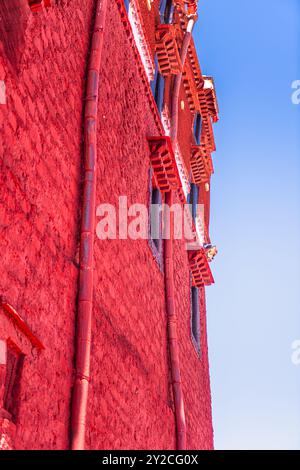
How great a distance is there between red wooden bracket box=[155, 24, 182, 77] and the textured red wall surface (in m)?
2.27

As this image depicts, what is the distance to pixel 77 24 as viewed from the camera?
302 inches

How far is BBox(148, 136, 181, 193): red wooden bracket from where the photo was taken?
10.7 meters

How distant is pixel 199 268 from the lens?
1432 centimetres

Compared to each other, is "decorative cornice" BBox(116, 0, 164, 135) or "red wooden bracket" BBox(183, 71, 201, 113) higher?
"red wooden bracket" BBox(183, 71, 201, 113)

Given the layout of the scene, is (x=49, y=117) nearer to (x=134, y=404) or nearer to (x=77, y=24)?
(x=77, y=24)

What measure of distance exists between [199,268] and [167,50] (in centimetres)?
426

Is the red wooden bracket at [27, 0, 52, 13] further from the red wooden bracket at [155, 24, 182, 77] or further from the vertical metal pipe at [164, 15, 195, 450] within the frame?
the red wooden bracket at [155, 24, 182, 77]

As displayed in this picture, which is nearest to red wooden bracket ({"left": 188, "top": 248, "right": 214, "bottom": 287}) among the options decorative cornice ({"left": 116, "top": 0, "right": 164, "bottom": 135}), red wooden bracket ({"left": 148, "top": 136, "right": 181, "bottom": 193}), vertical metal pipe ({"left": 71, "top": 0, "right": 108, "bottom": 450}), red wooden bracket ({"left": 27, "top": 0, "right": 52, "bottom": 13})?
red wooden bracket ({"left": 148, "top": 136, "right": 181, "bottom": 193})

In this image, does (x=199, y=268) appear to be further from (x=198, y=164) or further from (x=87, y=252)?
(x=87, y=252)

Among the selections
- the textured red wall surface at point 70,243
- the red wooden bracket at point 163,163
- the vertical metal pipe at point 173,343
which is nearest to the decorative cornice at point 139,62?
the textured red wall surface at point 70,243

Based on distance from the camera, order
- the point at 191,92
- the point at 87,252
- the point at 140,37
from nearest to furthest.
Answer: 1. the point at 87,252
2. the point at 140,37
3. the point at 191,92

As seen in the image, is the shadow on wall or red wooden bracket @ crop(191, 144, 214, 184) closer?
the shadow on wall

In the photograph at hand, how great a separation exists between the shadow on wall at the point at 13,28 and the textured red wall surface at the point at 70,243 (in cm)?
2

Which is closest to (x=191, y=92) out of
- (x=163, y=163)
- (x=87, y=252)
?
(x=163, y=163)
